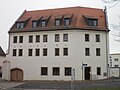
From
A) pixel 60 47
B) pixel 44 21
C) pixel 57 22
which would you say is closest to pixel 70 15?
pixel 57 22

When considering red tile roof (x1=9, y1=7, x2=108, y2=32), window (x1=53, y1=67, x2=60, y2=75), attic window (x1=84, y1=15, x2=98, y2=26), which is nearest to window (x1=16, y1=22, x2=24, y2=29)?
red tile roof (x1=9, y1=7, x2=108, y2=32)

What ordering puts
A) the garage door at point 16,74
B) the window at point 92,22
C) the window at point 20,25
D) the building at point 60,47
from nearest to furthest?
the building at point 60,47, the window at point 92,22, the garage door at point 16,74, the window at point 20,25

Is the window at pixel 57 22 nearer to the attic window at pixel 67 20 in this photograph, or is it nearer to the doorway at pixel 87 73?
the attic window at pixel 67 20

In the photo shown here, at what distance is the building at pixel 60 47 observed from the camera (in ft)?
161

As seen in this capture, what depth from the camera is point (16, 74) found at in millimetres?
53000

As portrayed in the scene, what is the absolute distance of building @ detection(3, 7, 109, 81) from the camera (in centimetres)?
4900

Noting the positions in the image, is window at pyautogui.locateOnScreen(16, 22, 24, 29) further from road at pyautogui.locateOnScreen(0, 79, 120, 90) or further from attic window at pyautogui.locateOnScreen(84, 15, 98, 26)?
road at pyautogui.locateOnScreen(0, 79, 120, 90)

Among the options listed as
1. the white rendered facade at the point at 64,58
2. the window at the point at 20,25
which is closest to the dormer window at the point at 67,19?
the white rendered facade at the point at 64,58

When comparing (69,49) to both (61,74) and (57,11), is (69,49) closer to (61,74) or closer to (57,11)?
(61,74)

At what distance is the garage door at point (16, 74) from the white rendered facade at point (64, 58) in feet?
2.43

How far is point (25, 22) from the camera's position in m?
55.2

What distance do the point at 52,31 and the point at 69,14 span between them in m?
5.25

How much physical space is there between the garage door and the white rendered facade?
742 mm

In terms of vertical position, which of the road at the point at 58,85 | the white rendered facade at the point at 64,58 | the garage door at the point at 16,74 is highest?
the white rendered facade at the point at 64,58
